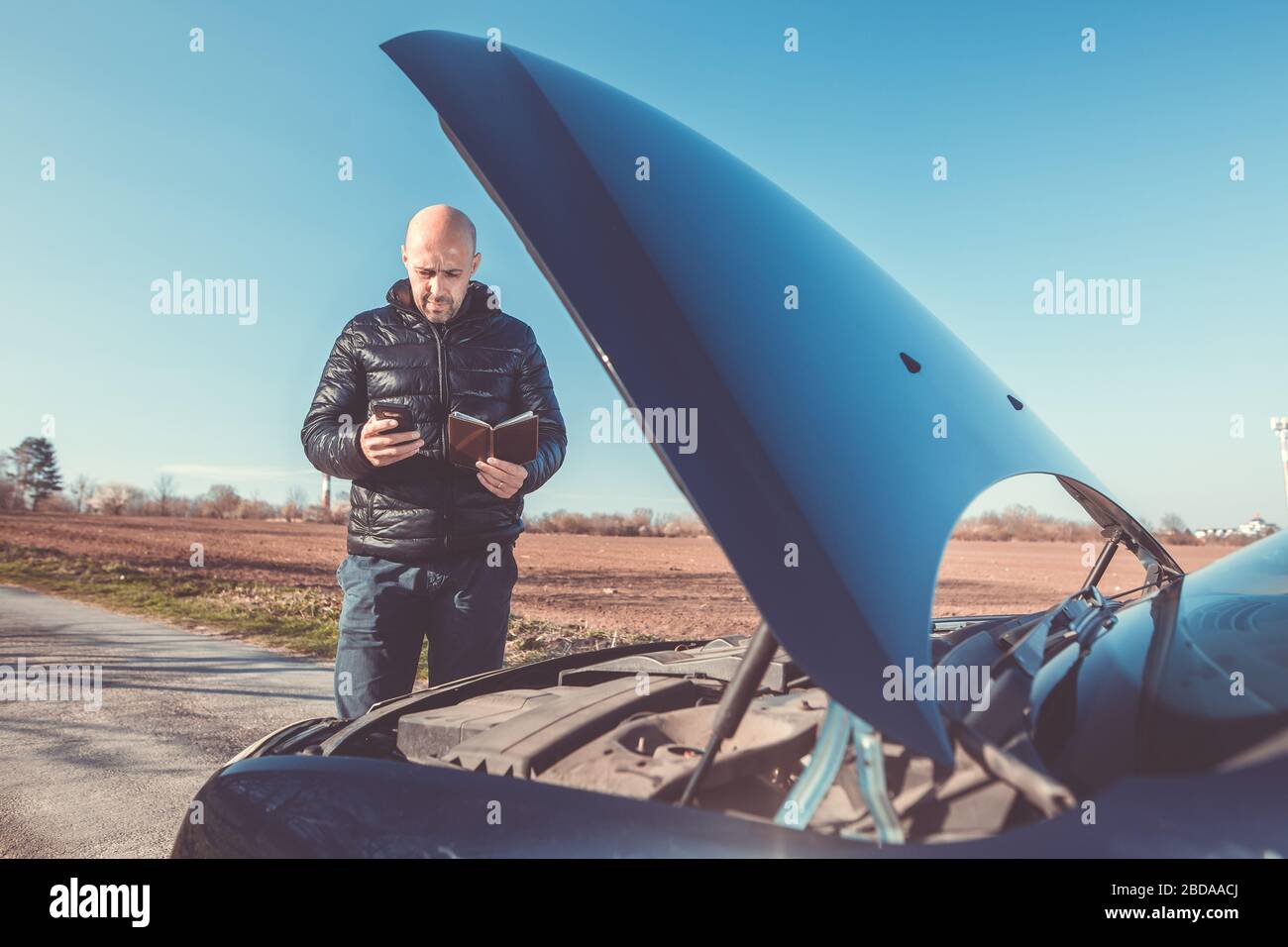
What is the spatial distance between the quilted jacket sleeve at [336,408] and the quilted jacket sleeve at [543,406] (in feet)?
1.74

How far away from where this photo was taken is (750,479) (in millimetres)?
1038

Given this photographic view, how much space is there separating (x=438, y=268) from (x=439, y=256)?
38 millimetres

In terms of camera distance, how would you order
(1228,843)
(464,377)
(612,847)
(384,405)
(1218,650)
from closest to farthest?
(1228,843) < (612,847) < (1218,650) < (384,405) < (464,377)

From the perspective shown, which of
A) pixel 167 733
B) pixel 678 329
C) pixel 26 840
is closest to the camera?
pixel 678 329

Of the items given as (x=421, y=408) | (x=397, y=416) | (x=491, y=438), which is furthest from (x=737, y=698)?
(x=421, y=408)

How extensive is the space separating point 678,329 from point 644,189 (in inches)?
12.6

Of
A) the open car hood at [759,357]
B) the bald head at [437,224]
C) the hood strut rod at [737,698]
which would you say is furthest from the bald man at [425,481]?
the hood strut rod at [737,698]

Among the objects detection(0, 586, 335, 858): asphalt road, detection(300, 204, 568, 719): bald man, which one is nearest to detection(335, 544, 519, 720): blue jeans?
detection(300, 204, 568, 719): bald man

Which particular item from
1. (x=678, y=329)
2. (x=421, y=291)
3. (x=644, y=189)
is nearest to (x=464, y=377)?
(x=421, y=291)

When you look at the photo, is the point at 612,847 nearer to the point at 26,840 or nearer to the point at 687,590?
the point at 26,840

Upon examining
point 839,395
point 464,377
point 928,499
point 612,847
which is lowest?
A: point 612,847

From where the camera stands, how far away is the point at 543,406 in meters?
2.77

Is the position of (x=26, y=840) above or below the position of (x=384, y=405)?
below

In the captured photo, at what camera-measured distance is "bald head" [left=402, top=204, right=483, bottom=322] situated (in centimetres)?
238
